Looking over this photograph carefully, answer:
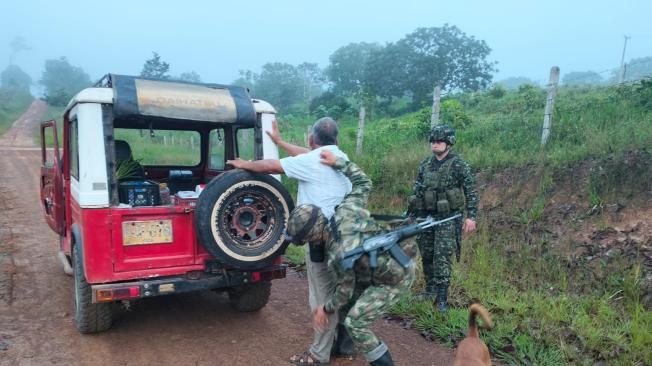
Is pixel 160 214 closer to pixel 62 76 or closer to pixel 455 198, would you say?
pixel 455 198

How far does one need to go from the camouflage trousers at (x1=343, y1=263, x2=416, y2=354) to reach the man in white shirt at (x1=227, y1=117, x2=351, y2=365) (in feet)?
1.56

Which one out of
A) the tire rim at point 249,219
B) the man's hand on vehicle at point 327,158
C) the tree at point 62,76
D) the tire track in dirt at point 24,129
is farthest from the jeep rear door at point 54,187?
the tree at point 62,76

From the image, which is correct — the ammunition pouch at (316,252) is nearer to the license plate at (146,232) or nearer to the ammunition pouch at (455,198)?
the license plate at (146,232)

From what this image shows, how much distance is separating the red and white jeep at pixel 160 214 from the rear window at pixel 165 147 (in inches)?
29.7

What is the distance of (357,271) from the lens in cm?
295

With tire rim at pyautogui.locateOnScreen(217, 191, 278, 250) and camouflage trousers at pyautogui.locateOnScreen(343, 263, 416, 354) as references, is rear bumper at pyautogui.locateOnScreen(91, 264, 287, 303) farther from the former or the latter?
camouflage trousers at pyautogui.locateOnScreen(343, 263, 416, 354)

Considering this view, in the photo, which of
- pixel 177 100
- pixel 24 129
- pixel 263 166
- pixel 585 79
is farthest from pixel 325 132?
pixel 585 79

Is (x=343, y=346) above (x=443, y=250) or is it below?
below

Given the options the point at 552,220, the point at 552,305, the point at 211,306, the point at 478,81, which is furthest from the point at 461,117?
the point at 478,81

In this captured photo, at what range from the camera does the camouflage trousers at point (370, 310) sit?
2818 millimetres

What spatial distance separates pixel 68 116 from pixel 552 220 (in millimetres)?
5353

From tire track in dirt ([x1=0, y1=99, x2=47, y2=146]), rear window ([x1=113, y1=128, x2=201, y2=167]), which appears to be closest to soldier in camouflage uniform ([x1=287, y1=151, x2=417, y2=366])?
rear window ([x1=113, y1=128, x2=201, y2=167])

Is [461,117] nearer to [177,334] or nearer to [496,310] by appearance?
[496,310]

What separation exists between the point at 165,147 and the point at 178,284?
2.51 meters
